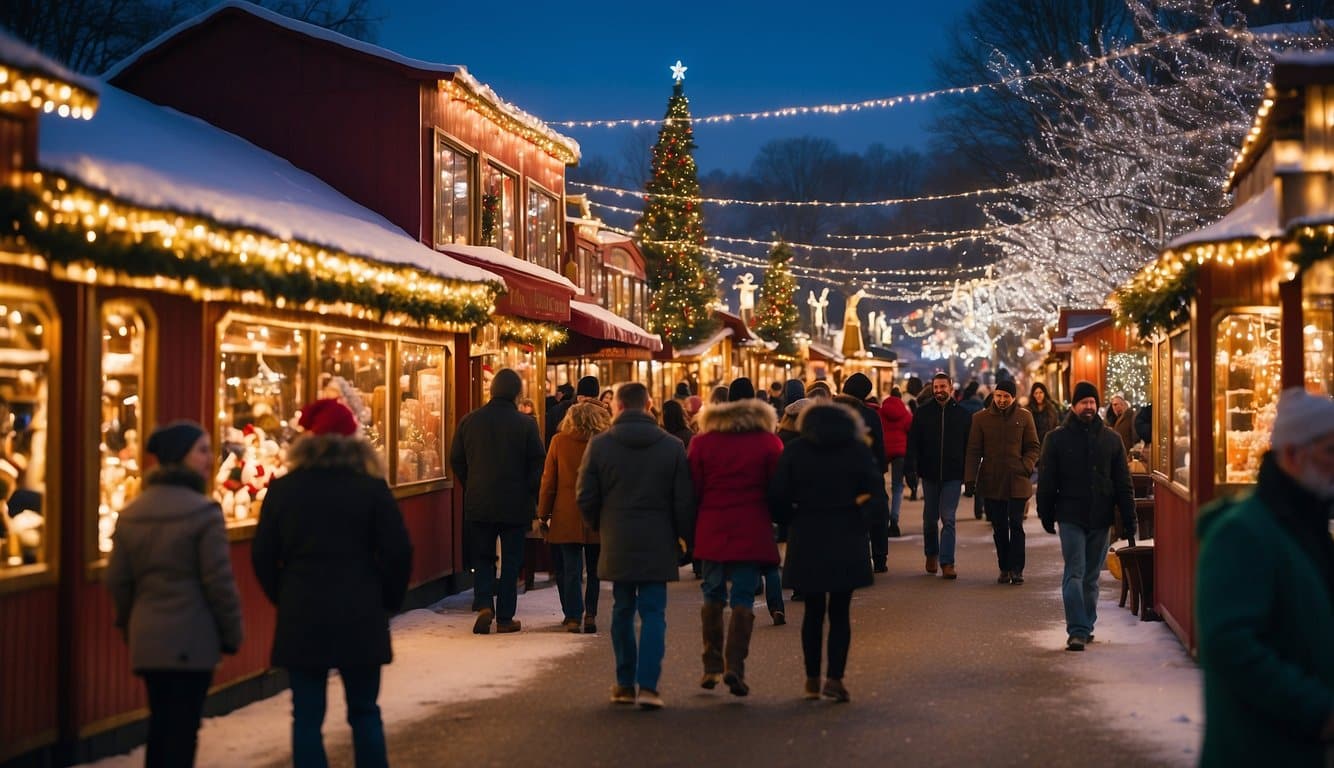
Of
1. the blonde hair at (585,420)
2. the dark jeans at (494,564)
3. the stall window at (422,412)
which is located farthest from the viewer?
the stall window at (422,412)

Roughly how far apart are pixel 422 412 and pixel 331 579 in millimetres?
8357

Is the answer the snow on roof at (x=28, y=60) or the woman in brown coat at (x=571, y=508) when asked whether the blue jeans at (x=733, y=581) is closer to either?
the woman in brown coat at (x=571, y=508)

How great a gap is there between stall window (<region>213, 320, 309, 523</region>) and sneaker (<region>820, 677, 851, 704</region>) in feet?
13.1

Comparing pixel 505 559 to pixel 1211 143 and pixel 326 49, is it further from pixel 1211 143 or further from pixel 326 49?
pixel 1211 143

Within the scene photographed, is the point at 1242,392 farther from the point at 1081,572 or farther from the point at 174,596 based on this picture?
the point at 174,596

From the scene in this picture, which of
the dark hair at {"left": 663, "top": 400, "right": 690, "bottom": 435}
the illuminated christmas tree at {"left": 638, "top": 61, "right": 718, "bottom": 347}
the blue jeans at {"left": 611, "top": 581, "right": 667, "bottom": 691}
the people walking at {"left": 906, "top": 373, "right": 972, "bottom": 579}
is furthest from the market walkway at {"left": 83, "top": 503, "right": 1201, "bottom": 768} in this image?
the illuminated christmas tree at {"left": 638, "top": 61, "right": 718, "bottom": 347}

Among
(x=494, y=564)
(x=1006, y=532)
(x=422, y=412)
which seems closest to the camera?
(x=494, y=564)

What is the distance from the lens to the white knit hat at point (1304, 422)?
4324 millimetres

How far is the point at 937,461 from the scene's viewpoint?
17.0m

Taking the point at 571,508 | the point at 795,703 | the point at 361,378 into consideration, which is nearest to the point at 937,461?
the point at 571,508

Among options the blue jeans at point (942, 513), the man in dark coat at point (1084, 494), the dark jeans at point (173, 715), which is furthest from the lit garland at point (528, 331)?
the dark jeans at point (173, 715)

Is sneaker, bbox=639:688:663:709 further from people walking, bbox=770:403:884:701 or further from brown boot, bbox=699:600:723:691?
people walking, bbox=770:403:884:701

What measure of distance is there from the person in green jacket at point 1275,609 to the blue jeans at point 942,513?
12006 mm

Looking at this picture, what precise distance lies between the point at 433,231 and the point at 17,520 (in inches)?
369
